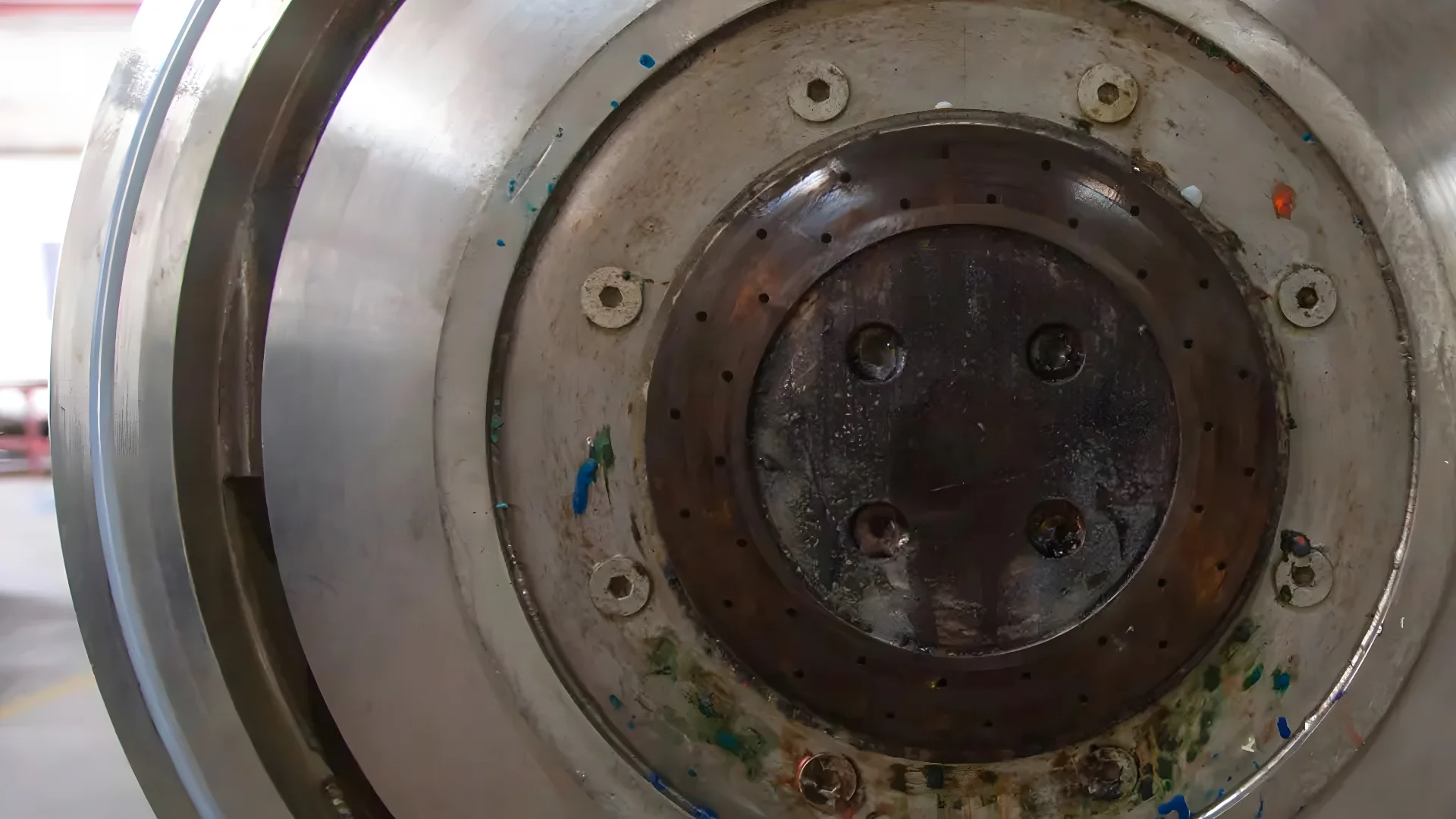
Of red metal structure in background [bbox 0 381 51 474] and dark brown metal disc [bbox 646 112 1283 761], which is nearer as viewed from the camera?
dark brown metal disc [bbox 646 112 1283 761]

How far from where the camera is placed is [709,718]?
1.58 ft

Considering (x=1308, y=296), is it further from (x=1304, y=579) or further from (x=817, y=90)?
(x=817, y=90)

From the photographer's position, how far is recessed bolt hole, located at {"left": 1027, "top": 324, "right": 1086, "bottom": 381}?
451 mm

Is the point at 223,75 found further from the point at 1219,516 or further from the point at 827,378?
the point at 1219,516

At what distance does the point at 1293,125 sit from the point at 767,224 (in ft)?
0.97

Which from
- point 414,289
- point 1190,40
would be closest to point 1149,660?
point 1190,40

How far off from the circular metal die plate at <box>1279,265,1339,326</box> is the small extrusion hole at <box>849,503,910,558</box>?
0.25 m

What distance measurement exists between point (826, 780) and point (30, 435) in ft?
4.11

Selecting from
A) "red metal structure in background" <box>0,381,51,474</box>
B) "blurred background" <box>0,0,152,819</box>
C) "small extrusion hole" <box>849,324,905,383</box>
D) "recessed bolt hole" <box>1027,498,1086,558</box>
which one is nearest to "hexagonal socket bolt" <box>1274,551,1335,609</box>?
"recessed bolt hole" <box>1027,498,1086,558</box>

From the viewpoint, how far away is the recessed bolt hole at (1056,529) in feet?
1.50

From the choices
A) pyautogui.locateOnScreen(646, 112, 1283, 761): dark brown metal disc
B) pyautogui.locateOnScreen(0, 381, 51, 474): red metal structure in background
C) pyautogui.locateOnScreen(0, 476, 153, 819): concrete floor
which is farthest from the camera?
pyautogui.locateOnScreen(0, 381, 51, 474): red metal structure in background

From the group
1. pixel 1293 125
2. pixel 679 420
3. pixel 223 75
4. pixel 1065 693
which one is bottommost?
pixel 1065 693

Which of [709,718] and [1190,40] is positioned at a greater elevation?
[1190,40]

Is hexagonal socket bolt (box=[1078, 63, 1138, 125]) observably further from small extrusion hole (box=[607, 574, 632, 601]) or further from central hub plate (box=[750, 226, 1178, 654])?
small extrusion hole (box=[607, 574, 632, 601])
